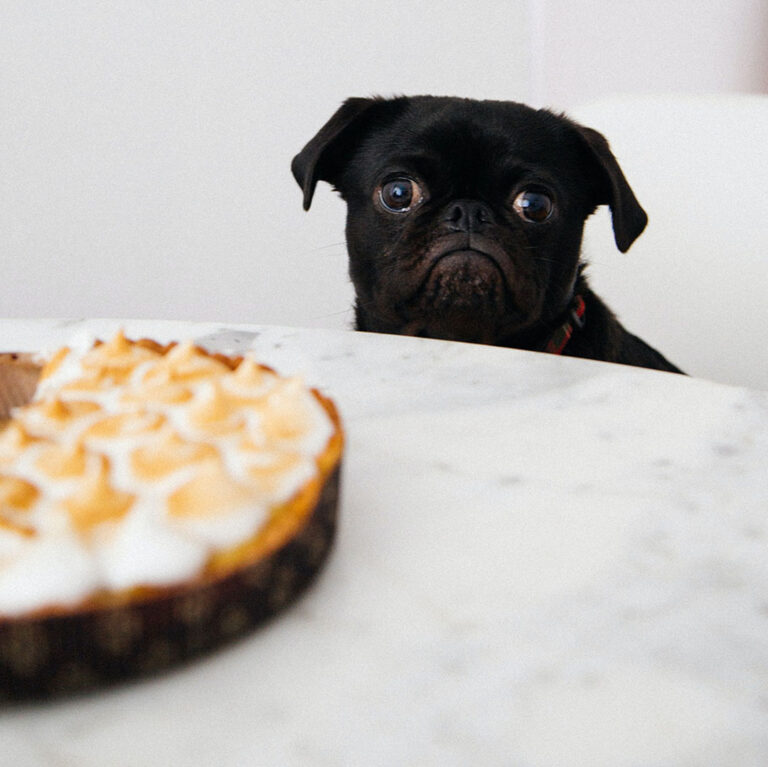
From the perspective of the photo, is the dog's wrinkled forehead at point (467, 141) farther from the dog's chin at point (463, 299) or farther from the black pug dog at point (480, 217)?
the dog's chin at point (463, 299)

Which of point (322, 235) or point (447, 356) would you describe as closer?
point (447, 356)

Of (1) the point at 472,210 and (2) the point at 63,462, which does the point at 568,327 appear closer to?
(1) the point at 472,210

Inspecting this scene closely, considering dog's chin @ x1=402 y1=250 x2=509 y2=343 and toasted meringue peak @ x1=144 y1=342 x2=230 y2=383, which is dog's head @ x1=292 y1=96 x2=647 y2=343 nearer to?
dog's chin @ x1=402 y1=250 x2=509 y2=343

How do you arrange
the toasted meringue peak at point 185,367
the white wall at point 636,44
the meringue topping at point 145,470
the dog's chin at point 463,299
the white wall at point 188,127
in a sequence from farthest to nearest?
the white wall at point 636,44 < the white wall at point 188,127 < the dog's chin at point 463,299 < the toasted meringue peak at point 185,367 < the meringue topping at point 145,470

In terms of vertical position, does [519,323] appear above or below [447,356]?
below

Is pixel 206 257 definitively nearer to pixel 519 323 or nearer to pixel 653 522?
pixel 519 323

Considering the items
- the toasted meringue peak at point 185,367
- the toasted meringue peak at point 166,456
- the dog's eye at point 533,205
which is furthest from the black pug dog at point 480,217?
the toasted meringue peak at point 166,456

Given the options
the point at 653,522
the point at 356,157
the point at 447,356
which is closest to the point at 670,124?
the point at 356,157

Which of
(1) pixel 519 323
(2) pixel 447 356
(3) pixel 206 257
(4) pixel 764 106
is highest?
(4) pixel 764 106
